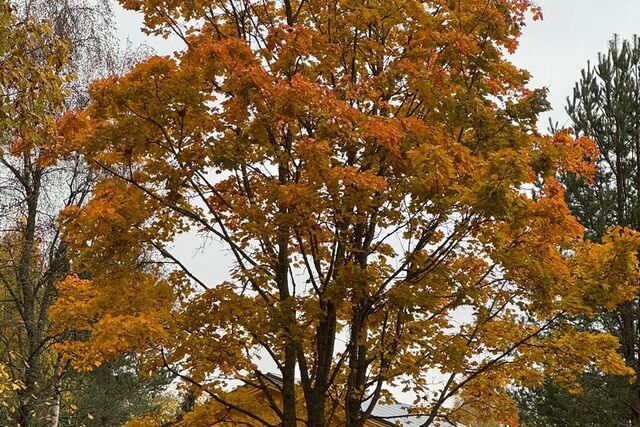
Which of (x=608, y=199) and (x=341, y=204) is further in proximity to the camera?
(x=608, y=199)

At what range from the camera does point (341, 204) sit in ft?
17.7

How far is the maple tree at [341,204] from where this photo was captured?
17.9 feet

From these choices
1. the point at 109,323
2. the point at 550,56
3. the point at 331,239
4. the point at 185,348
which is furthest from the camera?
the point at 550,56

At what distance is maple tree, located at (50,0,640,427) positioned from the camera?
17.9 ft

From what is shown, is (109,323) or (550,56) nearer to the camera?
(109,323)

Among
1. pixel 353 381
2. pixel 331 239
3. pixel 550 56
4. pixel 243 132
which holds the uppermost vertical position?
pixel 550 56

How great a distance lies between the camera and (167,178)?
20.4 feet

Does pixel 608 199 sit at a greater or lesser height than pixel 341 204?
greater

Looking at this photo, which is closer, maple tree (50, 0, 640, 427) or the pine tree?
maple tree (50, 0, 640, 427)

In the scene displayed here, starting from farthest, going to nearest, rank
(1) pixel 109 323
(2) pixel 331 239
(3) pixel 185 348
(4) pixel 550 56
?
(4) pixel 550 56 → (2) pixel 331 239 → (3) pixel 185 348 → (1) pixel 109 323

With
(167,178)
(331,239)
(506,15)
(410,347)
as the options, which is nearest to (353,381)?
(410,347)

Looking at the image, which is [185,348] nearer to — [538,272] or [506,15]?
[538,272]

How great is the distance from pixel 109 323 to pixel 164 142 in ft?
6.22

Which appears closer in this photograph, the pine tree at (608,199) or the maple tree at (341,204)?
the maple tree at (341,204)
